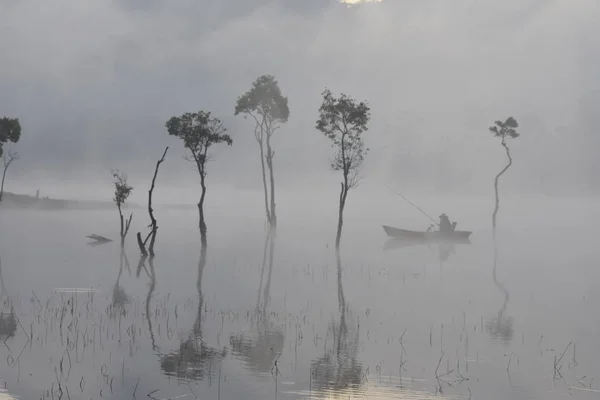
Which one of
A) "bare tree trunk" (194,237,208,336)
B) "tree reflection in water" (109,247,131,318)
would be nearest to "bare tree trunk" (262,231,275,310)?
"bare tree trunk" (194,237,208,336)

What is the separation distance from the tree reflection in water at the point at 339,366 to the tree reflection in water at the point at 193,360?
2.65 m

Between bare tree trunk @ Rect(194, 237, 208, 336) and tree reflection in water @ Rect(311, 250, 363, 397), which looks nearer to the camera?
tree reflection in water @ Rect(311, 250, 363, 397)

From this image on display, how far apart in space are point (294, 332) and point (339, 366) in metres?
4.54

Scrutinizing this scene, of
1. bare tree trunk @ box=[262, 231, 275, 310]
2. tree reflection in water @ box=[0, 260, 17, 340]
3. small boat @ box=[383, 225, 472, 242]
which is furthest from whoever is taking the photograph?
small boat @ box=[383, 225, 472, 242]

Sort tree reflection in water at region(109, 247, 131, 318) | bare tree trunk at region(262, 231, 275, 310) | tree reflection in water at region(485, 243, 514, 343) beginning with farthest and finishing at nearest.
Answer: bare tree trunk at region(262, 231, 275, 310), tree reflection in water at region(109, 247, 131, 318), tree reflection in water at region(485, 243, 514, 343)

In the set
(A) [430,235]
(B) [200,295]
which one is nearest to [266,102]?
(A) [430,235]

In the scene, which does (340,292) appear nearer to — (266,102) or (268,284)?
(268,284)

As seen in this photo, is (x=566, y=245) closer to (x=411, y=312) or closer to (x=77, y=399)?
(x=411, y=312)

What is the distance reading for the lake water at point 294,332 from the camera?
14.3 meters

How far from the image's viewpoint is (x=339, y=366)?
16.0m

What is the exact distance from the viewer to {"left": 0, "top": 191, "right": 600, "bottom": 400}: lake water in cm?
1431

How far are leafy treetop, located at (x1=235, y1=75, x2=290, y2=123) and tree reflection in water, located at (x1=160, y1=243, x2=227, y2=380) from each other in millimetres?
58508

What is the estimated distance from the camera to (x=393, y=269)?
43812mm

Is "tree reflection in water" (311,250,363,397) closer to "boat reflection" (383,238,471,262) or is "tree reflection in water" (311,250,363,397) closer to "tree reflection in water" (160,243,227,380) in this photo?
"tree reflection in water" (160,243,227,380)
